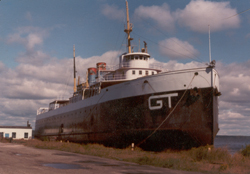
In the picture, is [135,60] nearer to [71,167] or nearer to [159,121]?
[159,121]

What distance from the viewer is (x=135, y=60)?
84.4 ft

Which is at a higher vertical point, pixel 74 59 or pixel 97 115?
pixel 74 59

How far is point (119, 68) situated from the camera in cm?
2548

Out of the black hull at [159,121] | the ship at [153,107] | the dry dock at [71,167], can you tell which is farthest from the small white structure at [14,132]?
the dry dock at [71,167]

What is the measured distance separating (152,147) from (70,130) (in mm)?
15970

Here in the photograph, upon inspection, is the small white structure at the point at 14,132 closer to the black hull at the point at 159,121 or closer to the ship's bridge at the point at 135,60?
the black hull at the point at 159,121

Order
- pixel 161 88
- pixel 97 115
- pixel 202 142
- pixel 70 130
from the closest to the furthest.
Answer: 1. pixel 202 142
2. pixel 161 88
3. pixel 97 115
4. pixel 70 130

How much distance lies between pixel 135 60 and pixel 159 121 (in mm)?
8720

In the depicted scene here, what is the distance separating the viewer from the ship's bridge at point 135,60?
25.7 m

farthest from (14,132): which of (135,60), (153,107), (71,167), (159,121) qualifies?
(71,167)

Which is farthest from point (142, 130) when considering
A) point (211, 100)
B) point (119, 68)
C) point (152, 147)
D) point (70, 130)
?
point (70, 130)

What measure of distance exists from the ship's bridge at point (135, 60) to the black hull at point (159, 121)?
488 cm

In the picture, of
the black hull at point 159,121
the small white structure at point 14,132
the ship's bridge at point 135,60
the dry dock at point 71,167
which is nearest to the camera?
the dry dock at point 71,167

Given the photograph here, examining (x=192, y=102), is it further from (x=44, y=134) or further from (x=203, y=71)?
(x=44, y=134)
